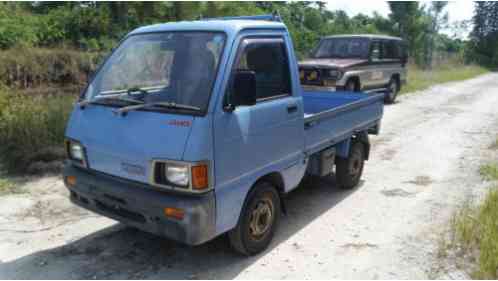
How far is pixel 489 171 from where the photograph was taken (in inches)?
251

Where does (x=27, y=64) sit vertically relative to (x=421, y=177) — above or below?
above

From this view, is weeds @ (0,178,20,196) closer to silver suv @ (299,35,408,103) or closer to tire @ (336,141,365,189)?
tire @ (336,141,365,189)

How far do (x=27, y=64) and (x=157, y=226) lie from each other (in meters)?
7.22

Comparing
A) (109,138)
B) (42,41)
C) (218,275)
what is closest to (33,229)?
(109,138)

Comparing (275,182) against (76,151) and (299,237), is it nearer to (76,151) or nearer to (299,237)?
(299,237)

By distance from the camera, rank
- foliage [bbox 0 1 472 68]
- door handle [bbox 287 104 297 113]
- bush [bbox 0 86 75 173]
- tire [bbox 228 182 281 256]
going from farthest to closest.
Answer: foliage [bbox 0 1 472 68]
bush [bbox 0 86 75 173]
door handle [bbox 287 104 297 113]
tire [bbox 228 182 281 256]

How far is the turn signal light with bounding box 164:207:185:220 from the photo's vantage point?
304 cm

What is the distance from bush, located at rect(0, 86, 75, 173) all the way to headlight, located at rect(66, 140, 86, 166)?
→ 9.05 ft

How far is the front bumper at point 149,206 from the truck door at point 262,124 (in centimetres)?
22

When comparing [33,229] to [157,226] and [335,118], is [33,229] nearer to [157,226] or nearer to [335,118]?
[157,226]

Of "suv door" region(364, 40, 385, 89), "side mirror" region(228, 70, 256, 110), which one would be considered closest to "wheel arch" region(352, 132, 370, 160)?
"side mirror" region(228, 70, 256, 110)

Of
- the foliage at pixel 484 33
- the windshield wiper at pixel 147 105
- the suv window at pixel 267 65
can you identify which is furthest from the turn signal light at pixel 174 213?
the foliage at pixel 484 33

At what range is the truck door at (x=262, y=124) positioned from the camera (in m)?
3.25

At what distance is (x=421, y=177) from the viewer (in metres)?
6.32
